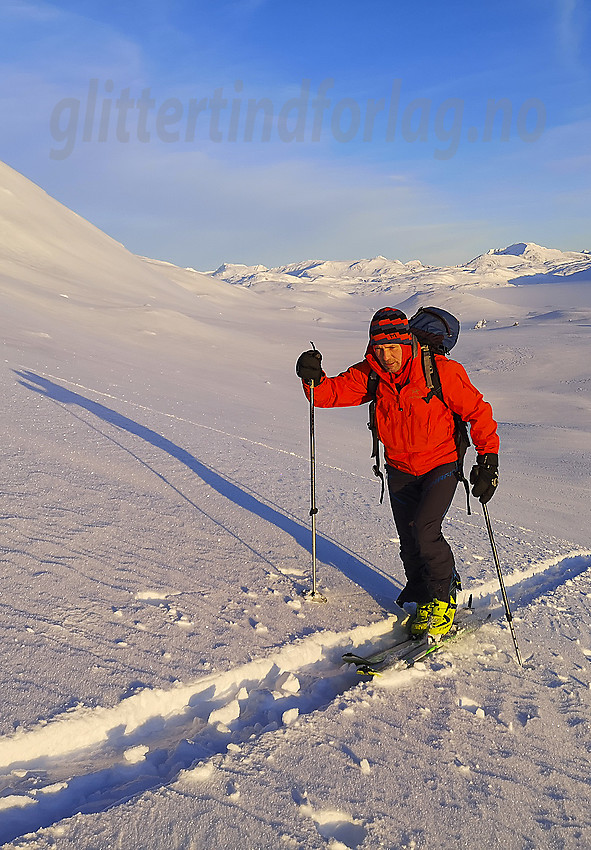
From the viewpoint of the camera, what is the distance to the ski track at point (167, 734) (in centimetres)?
199

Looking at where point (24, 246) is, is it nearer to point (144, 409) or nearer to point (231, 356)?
point (231, 356)

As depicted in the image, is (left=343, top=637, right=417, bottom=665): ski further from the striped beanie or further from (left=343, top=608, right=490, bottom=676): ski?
the striped beanie

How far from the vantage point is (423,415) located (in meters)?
3.30

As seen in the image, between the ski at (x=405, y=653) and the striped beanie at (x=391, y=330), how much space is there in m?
1.66

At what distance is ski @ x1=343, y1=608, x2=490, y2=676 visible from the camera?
297 cm

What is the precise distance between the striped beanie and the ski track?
64.6 inches

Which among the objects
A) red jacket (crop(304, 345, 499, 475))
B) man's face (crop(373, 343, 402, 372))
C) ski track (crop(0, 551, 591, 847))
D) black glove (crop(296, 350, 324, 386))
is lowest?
ski track (crop(0, 551, 591, 847))

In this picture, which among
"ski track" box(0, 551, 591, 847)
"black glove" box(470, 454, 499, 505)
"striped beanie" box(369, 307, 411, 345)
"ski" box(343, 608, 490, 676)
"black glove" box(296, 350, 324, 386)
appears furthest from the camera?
"black glove" box(296, 350, 324, 386)

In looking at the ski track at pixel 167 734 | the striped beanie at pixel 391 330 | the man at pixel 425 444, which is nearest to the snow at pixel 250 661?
the ski track at pixel 167 734

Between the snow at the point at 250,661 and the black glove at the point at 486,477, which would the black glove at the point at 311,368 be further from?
the snow at the point at 250,661

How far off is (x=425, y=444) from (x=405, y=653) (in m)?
1.14

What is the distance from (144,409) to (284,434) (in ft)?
6.83

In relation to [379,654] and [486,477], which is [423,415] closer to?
[486,477]

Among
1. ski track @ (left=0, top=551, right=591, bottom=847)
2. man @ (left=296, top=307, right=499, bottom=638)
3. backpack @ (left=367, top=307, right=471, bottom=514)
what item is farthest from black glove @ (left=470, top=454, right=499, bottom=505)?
ski track @ (left=0, top=551, right=591, bottom=847)
